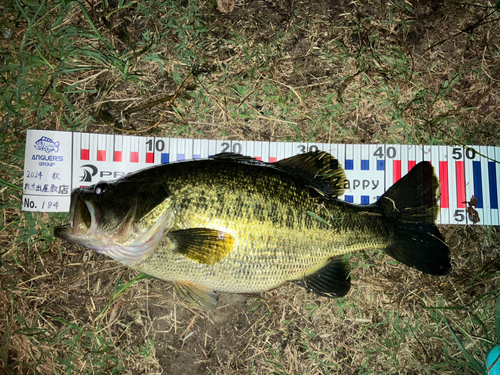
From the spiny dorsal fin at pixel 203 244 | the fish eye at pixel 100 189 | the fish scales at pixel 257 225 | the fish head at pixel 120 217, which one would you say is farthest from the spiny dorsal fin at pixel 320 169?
the fish eye at pixel 100 189

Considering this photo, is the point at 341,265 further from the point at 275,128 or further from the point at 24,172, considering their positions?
the point at 24,172

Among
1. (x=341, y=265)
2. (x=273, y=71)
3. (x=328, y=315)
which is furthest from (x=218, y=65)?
(x=328, y=315)

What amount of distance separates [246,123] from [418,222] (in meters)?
1.87

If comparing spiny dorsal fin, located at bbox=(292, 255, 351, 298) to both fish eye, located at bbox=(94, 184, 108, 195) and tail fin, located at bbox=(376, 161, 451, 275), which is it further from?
fish eye, located at bbox=(94, 184, 108, 195)

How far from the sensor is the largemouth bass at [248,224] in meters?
2.66

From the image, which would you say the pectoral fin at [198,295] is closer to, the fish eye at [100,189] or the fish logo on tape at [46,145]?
the fish eye at [100,189]

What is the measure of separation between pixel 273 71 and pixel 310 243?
179 centimetres

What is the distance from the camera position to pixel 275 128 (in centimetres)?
349

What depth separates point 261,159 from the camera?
3375 millimetres

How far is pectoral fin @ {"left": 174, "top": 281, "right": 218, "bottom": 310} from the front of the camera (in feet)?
9.84

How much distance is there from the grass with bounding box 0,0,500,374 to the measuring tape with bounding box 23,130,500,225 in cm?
16

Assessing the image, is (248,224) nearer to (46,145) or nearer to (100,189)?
(100,189)

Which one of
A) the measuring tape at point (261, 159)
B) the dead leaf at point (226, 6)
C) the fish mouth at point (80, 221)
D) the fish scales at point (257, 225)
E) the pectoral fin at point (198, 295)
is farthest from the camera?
the dead leaf at point (226, 6)

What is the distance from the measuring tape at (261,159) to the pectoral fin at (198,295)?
A: 1212 mm
